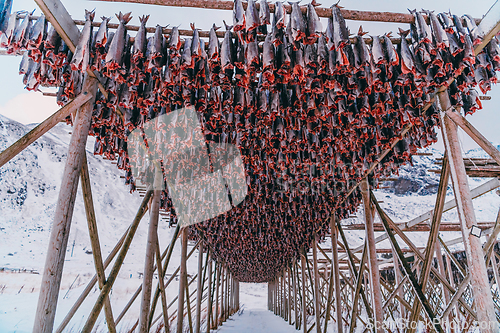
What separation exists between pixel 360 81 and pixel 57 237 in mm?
3759

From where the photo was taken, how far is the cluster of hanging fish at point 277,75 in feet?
10.0

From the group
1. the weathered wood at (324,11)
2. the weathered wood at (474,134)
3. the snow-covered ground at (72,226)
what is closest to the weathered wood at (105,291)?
the weathered wood at (324,11)

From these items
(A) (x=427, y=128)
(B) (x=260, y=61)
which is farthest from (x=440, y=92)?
(B) (x=260, y=61)

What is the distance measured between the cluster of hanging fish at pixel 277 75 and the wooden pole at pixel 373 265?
153 cm

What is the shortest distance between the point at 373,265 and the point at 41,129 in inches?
235

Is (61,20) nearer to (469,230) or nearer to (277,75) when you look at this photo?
(277,75)

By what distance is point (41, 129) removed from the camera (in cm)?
303

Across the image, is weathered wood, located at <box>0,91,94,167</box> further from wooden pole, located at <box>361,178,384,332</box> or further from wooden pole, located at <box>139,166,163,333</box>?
wooden pole, located at <box>361,178,384,332</box>

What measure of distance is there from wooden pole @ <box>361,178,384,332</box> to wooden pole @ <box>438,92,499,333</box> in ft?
9.61

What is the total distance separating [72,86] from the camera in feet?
11.4

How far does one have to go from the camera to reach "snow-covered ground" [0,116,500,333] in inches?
1184

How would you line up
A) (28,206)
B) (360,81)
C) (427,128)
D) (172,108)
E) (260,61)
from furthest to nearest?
(28,206)
(427,128)
(172,108)
(360,81)
(260,61)

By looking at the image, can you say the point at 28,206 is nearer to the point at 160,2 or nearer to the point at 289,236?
the point at 289,236

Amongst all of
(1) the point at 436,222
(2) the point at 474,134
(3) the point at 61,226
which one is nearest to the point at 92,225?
(3) the point at 61,226
